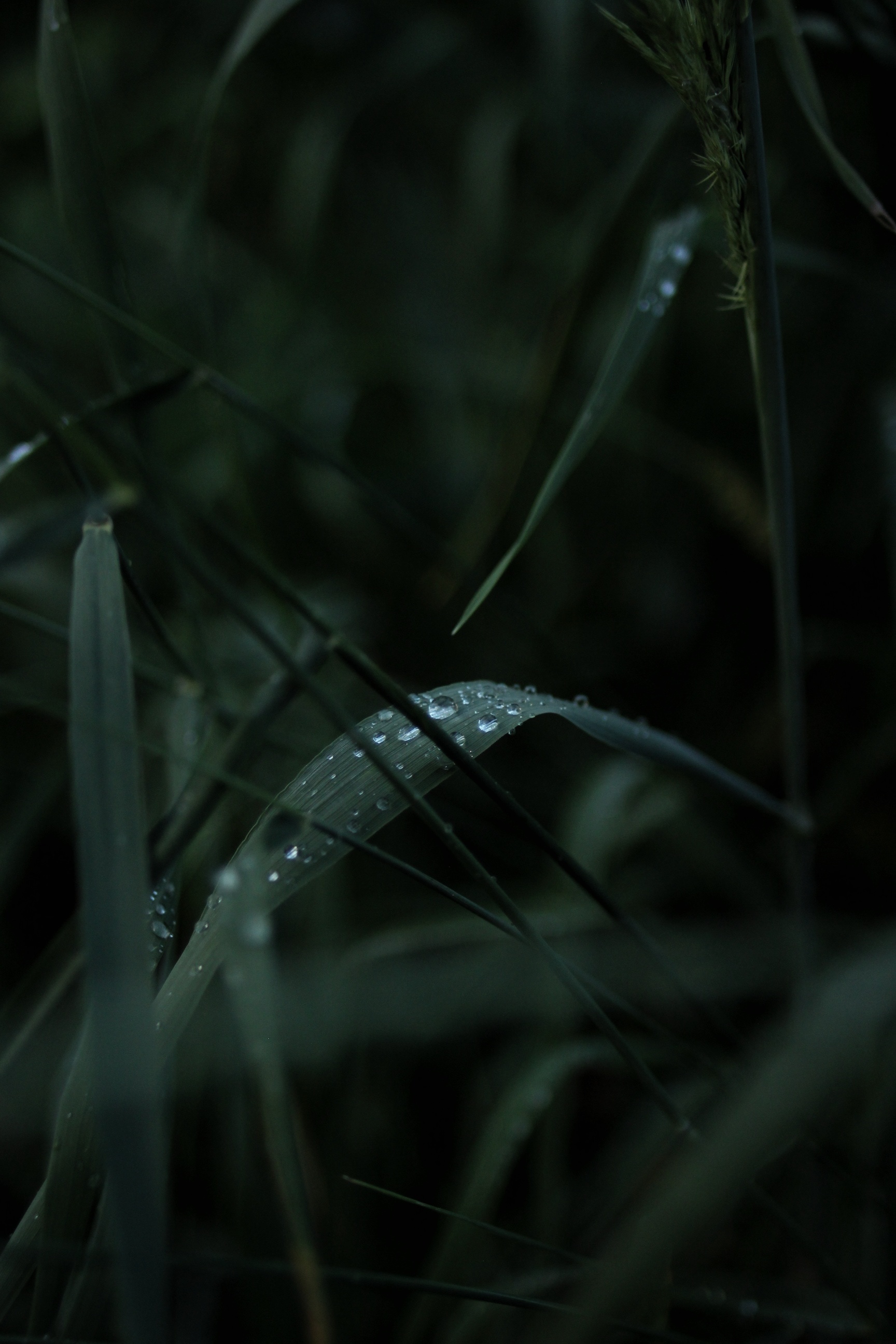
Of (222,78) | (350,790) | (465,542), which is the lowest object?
(350,790)

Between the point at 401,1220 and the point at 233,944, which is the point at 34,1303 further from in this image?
the point at 401,1220

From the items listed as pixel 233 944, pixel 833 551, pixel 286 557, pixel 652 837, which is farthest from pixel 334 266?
pixel 233 944

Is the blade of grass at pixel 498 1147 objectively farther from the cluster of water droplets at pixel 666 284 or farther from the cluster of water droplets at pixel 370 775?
the cluster of water droplets at pixel 666 284

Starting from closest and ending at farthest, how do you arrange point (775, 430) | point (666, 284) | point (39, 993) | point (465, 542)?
point (775, 430), point (666, 284), point (39, 993), point (465, 542)

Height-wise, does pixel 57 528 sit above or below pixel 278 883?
above

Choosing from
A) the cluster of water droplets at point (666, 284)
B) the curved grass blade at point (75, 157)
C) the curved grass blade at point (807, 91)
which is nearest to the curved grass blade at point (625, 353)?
the cluster of water droplets at point (666, 284)

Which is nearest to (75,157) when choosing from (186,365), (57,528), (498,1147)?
(186,365)

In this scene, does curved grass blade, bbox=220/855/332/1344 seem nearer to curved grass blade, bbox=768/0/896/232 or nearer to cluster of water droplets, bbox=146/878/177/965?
cluster of water droplets, bbox=146/878/177/965

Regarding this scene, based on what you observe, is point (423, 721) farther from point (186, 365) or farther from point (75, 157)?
point (75, 157)
